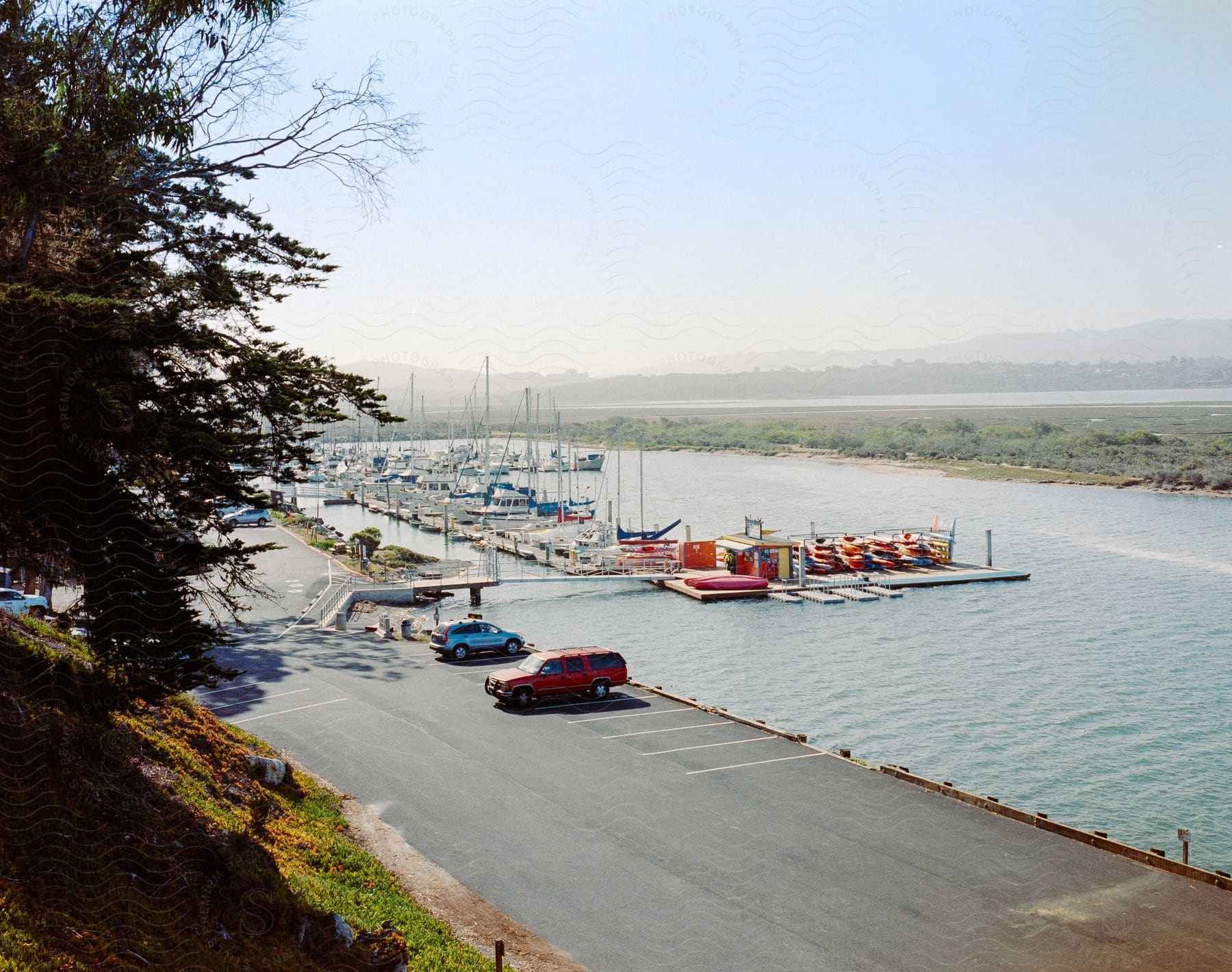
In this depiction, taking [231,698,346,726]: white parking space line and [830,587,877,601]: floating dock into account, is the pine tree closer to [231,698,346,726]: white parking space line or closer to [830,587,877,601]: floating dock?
[231,698,346,726]: white parking space line

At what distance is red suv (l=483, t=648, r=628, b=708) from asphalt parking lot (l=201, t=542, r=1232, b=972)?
0.40 meters

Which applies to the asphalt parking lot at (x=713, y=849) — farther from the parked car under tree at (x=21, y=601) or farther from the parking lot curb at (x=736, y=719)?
the parked car under tree at (x=21, y=601)

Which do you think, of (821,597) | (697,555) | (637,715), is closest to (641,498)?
(697,555)

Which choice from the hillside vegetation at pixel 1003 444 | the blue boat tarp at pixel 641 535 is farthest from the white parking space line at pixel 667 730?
the hillside vegetation at pixel 1003 444

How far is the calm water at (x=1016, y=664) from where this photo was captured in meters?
19.3

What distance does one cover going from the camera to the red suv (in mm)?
17922

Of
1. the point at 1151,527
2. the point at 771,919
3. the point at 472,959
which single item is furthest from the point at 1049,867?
the point at 1151,527

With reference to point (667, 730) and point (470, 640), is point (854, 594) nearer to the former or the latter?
point (470, 640)

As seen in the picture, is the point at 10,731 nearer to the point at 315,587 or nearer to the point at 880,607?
the point at 315,587

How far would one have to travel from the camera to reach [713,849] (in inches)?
455

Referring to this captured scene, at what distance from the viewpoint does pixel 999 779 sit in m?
18.9

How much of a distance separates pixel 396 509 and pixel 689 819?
56317 mm

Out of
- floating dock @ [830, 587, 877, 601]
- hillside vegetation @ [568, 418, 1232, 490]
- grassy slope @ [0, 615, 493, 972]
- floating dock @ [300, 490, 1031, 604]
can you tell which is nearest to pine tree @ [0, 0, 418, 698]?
grassy slope @ [0, 615, 493, 972]

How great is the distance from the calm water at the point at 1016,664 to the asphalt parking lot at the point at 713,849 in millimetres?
5618
